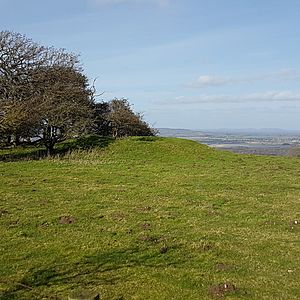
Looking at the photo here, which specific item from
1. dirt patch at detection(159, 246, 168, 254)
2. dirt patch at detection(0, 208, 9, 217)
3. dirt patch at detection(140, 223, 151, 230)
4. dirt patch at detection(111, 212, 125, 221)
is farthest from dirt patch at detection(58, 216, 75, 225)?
dirt patch at detection(159, 246, 168, 254)

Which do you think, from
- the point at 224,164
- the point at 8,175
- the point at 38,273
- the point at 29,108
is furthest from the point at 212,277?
the point at 29,108

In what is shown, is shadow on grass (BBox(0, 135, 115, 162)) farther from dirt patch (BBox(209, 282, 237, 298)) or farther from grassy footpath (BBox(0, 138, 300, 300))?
dirt patch (BBox(209, 282, 237, 298))

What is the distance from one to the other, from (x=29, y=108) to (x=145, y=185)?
62.6 ft

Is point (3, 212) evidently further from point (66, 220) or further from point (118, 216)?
point (118, 216)

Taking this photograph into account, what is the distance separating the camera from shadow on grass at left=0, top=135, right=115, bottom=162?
32750mm

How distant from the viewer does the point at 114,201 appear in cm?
1492

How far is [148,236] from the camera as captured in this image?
34.8 feet

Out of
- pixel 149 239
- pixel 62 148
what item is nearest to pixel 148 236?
pixel 149 239

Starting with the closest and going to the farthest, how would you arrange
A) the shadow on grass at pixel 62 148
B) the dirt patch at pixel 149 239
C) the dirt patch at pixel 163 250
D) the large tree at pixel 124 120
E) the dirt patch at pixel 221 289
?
1. the dirt patch at pixel 221 289
2. the dirt patch at pixel 163 250
3. the dirt patch at pixel 149 239
4. the shadow on grass at pixel 62 148
5. the large tree at pixel 124 120

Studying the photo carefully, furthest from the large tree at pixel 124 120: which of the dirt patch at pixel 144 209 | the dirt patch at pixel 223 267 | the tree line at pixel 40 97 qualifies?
the dirt patch at pixel 223 267

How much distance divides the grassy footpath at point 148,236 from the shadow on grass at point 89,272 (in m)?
0.02

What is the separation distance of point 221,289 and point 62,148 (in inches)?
1182

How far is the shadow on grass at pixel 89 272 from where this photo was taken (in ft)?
24.4

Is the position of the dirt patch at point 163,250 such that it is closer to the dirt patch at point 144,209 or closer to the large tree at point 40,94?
the dirt patch at point 144,209
